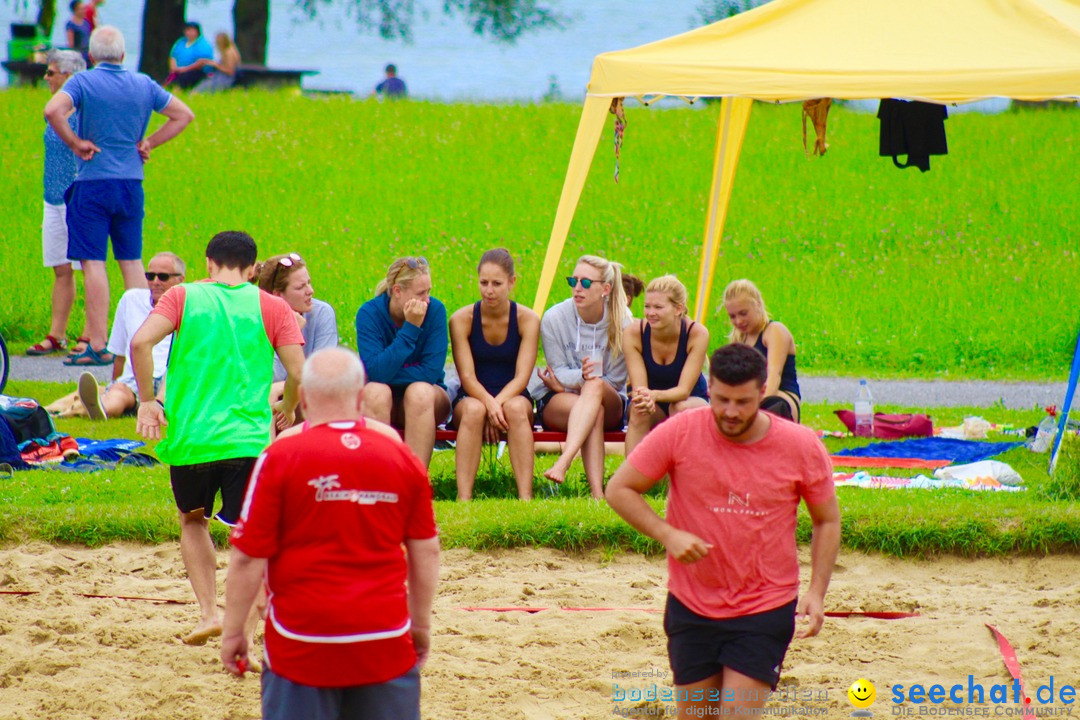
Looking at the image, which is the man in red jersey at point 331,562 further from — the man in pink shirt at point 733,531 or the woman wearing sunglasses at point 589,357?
the woman wearing sunglasses at point 589,357

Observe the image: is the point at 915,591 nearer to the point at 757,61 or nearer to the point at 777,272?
the point at 757,61

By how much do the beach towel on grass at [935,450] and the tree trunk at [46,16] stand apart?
21.5 metres

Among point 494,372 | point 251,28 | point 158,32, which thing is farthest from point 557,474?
point 251,28

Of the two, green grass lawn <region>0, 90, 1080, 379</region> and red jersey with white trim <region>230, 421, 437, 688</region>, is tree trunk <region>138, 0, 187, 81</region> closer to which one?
green grass lawn <region>0, 90, 1080, 379</region>

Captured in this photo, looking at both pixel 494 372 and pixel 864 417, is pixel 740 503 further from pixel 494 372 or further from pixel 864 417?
pixel 864 417

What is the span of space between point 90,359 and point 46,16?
17300 mm

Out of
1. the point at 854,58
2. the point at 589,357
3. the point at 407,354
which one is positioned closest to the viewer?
the point at 407,354

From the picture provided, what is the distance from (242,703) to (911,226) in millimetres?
15006

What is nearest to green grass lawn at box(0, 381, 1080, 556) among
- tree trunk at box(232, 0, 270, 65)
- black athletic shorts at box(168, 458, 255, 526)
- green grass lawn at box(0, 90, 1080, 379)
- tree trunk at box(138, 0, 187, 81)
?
black athletic shorts at box(168, 458, 255, 526)

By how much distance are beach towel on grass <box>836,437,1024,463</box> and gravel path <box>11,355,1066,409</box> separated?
1.95 metres

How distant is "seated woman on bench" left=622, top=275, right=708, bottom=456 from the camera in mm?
7410

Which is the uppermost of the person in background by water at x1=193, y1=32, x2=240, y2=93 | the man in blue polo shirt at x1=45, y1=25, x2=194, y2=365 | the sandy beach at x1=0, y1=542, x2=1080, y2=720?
the person in background by water at x1=193, y1=32, x2=240, y2=93

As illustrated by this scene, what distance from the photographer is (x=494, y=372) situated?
7719mm

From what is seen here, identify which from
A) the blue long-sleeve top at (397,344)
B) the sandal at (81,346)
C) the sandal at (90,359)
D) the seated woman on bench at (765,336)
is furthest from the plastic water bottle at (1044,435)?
the sandal at (81,346)
